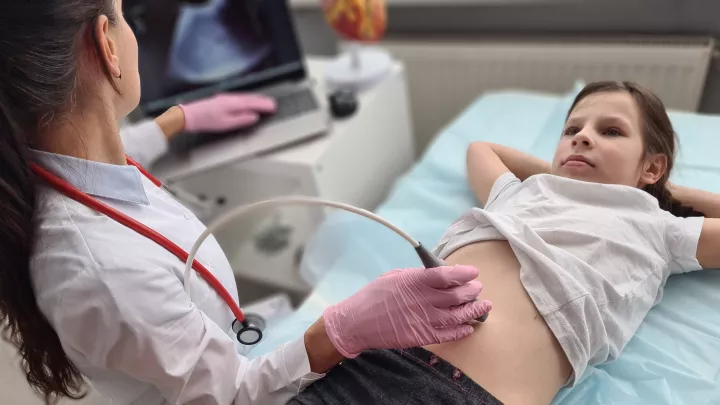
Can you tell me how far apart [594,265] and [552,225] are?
88 mm

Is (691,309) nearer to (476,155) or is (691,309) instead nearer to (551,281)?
(551,281)

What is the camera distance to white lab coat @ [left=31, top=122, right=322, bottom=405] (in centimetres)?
65

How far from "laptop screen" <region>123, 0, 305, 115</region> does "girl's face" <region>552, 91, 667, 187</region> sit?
2.80ft

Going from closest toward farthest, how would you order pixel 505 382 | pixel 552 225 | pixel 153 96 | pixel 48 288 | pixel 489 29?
pixel 48 288 < pixel 505 382 < pixel 552 225 < pixel 153 96 < pixel 489 29

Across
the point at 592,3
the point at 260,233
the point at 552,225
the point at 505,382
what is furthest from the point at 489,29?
the point at 505,382

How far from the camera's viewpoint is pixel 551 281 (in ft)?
2.77

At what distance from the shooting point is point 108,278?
0.64 meters

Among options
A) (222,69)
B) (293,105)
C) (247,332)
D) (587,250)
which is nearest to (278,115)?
(293,105)

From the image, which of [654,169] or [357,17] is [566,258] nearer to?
[654,169]

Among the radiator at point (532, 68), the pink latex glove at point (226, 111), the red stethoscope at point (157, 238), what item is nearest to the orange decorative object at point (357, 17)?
the pink latex glove at point (226, 111)

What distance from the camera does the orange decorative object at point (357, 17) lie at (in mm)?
1457

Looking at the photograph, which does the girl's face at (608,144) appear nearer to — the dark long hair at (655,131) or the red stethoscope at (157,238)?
the dark long hair at (655,131)

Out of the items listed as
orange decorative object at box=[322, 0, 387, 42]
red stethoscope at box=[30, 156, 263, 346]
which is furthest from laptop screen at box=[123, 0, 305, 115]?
red stethoscope at box=[30, 156, 263, 346]

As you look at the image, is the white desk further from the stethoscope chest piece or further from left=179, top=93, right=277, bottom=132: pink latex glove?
the stethoscope chest piece
